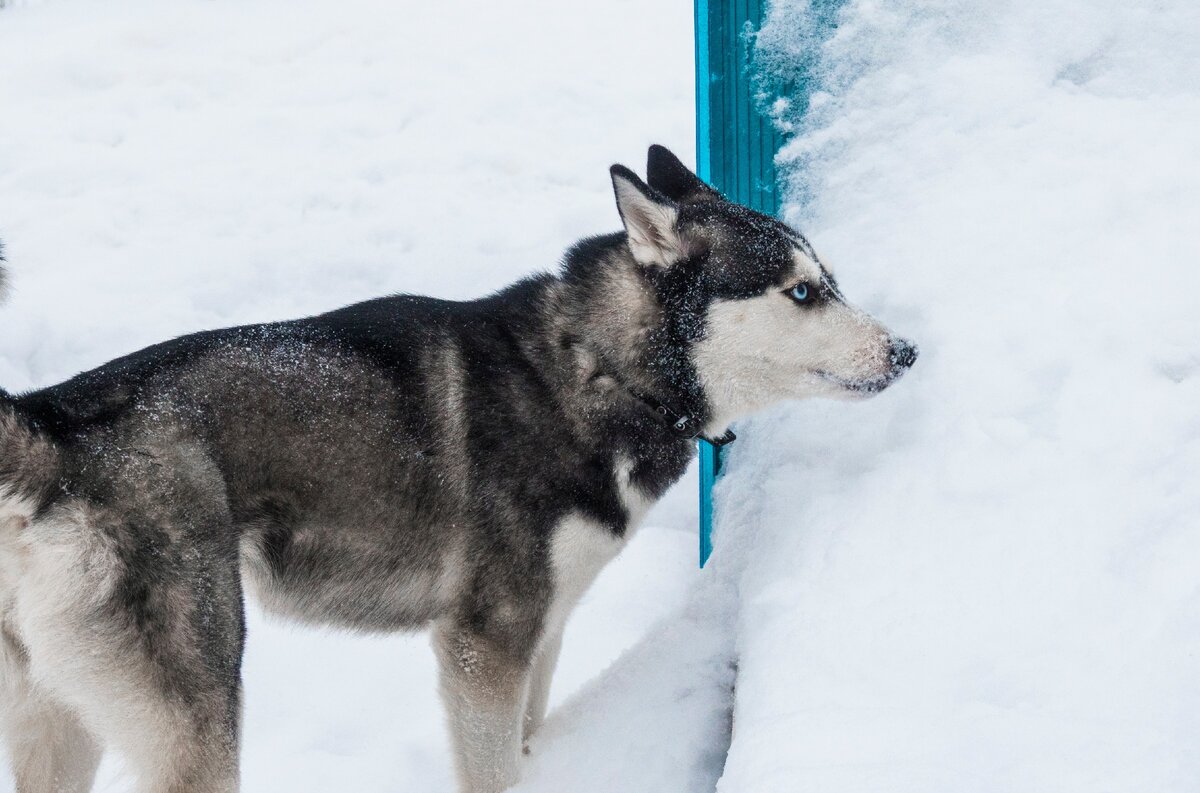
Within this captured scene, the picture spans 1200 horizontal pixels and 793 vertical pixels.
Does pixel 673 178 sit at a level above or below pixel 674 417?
above

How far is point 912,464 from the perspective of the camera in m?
2.94

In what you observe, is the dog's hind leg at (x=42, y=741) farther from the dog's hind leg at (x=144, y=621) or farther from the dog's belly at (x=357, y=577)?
the dog's belly at (x=357, y=577)

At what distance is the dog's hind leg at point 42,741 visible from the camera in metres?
2.59

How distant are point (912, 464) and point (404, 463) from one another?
4.93 feet

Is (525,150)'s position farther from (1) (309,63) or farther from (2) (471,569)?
(2) (471,569)

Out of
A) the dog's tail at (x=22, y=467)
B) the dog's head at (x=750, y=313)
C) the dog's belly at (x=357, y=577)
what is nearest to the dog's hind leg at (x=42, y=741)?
the dog's tail at (x=22, y=467)

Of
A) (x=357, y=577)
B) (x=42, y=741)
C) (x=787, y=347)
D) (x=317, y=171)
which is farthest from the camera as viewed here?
(x=317, y=171)

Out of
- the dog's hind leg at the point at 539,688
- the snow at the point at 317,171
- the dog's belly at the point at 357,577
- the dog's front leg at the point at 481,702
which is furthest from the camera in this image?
the snow at the point at 317,171

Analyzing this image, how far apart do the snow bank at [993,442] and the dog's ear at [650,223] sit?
902 mm

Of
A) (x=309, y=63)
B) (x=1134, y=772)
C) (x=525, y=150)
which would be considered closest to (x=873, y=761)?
(x=1134, y=772)

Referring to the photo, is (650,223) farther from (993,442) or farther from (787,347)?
(993,442)

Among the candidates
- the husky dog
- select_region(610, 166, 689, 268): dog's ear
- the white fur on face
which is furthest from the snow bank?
select_region(610, 166, 689, 268): dog's ear

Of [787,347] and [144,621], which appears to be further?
[787,347]

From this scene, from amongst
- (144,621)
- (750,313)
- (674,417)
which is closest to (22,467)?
(144,621)
